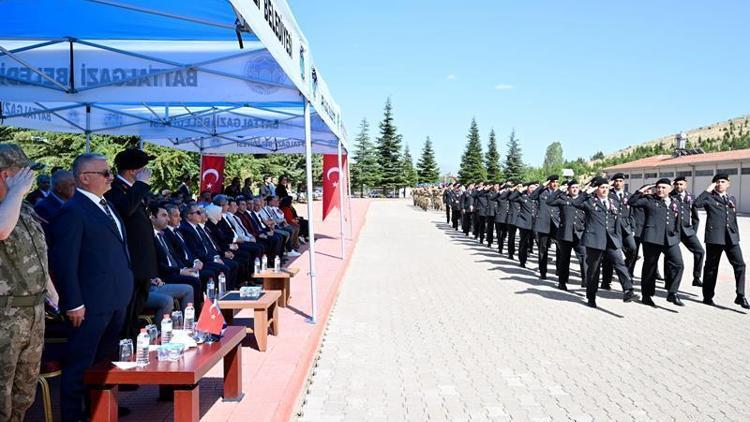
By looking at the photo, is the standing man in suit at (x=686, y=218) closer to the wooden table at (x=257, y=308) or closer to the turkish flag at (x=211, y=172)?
the wooden table at (x=257, y=308)

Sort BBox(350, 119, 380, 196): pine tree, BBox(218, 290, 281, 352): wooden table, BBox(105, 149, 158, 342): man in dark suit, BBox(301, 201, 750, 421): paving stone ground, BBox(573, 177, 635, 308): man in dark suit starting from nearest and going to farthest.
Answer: BBox(105, 149, 158, 342): man in dark suit, BBox(301, 201, 750, 421): paving stone ground, BBox(218, 290, 281, 352): wooden table, BBox(573, 177, 635, 308): man in dark suit, BBox(350, 119, 380, 196): pine tree

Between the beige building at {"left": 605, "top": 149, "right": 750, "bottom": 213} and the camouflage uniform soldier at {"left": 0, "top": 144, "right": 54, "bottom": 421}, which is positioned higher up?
Result: the beige building at {"left": 605, "top": 149, "right": 750, "bottom": 213}

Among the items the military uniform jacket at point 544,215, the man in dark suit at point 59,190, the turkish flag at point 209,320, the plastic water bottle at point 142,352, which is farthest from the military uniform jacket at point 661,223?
the man in dark suit at point 59,190

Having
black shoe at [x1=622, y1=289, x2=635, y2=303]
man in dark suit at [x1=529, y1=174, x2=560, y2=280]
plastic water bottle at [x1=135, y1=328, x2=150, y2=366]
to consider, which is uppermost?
man in dark suit at [x1=529, y1=174, x2=560, y2=280]

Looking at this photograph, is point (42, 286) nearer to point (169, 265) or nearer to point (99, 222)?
point (99, 222)

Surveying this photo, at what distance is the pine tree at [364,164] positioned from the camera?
69188mm

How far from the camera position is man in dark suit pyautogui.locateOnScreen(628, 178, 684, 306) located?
8.80m

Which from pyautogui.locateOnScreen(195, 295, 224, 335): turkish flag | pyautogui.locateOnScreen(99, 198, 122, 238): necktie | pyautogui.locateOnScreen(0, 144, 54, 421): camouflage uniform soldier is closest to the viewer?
pyautogui.locateOnScreen(0, 144, 54, 421): camouflage uniform soldier

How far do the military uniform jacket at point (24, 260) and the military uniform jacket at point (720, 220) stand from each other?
880cm

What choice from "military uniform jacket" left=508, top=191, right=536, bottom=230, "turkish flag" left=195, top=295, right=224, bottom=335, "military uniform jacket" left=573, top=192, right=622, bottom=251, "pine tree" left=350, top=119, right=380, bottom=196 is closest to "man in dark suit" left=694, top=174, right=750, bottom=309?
"military uniform jacket" left=573, top=192, right=622, bottom=251

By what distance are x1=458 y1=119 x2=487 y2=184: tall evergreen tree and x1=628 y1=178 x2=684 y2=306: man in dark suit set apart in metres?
67.0

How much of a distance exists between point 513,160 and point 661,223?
71.7m

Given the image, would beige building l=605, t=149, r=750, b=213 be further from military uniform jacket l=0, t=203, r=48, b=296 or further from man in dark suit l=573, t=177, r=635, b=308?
military uniform jacket l=0, t=203, r=48, b=296

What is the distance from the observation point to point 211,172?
57.2 ft
